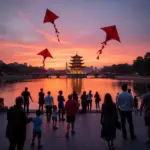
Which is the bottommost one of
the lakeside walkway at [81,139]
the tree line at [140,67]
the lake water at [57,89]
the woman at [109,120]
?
the lake water at [57,89]

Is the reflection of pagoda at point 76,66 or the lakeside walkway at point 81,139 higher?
the reflection of pagoda at point 76,66

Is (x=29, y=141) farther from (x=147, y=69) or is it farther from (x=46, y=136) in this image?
(x=147, y=69)

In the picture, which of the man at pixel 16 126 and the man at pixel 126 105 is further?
the man at pixel 126 105

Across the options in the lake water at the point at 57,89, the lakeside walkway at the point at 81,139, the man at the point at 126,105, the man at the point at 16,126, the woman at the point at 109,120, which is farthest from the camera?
the lake water at the point at 57,89

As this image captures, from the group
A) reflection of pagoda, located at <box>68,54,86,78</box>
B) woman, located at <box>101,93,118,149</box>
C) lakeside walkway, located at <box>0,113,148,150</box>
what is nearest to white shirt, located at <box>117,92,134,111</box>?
lakeside walkway, located at <box>0,113,148,150</box>

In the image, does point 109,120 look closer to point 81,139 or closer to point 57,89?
point 81,139

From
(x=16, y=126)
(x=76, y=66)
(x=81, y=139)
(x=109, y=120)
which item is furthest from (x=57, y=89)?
(x=76, y=66)

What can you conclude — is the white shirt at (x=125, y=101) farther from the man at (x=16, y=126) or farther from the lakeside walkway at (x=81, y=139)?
the man at (x=16, y=126)

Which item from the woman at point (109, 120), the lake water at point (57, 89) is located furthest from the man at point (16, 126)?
the lake water at point (57, 89)

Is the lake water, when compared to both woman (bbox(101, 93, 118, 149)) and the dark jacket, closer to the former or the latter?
woman (bbox(101, 93, 118, 149))

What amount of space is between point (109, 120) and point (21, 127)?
2191mm

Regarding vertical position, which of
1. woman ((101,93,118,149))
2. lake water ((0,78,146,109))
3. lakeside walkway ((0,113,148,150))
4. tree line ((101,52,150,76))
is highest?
tree line ((101,52,150,76))

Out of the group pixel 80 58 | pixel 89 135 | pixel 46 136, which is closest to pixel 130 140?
pixel 89 135

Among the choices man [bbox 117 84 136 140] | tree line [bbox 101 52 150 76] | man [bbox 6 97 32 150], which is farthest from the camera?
tree line [bbox 101 52 150 76]
